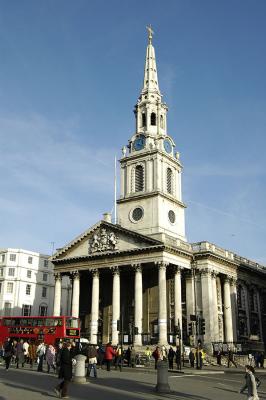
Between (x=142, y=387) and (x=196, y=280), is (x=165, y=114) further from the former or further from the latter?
(x=142, y=387)

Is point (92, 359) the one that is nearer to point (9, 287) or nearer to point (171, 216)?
point (171, 216)

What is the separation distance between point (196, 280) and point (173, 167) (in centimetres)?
1619

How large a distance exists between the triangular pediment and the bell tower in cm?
440

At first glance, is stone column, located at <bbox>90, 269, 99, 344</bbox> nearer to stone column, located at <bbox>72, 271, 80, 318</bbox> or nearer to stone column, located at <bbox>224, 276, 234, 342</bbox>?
stone column, located at <bbox>72, 271, 80, 318</bbox>

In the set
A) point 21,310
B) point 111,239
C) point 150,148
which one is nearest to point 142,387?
point 111,239

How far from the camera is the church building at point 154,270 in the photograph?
160ft

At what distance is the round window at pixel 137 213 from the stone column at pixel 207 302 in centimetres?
1039

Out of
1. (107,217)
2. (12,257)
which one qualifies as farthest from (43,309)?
(107,217)

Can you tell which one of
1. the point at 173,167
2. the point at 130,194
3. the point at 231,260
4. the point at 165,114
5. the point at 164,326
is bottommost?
the point at 164,326

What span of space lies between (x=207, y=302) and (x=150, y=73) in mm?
34528

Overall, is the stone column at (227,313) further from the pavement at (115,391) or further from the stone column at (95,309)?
the pavement at (115,391)

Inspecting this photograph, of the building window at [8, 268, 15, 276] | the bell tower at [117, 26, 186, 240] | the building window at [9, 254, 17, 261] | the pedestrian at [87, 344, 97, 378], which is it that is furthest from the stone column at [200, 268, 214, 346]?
the building window at [9, 254, 17, 261]

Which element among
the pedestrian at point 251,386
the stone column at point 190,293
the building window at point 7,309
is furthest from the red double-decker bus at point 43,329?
the building window at point 7,309

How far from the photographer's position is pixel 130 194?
5806 centimetres
